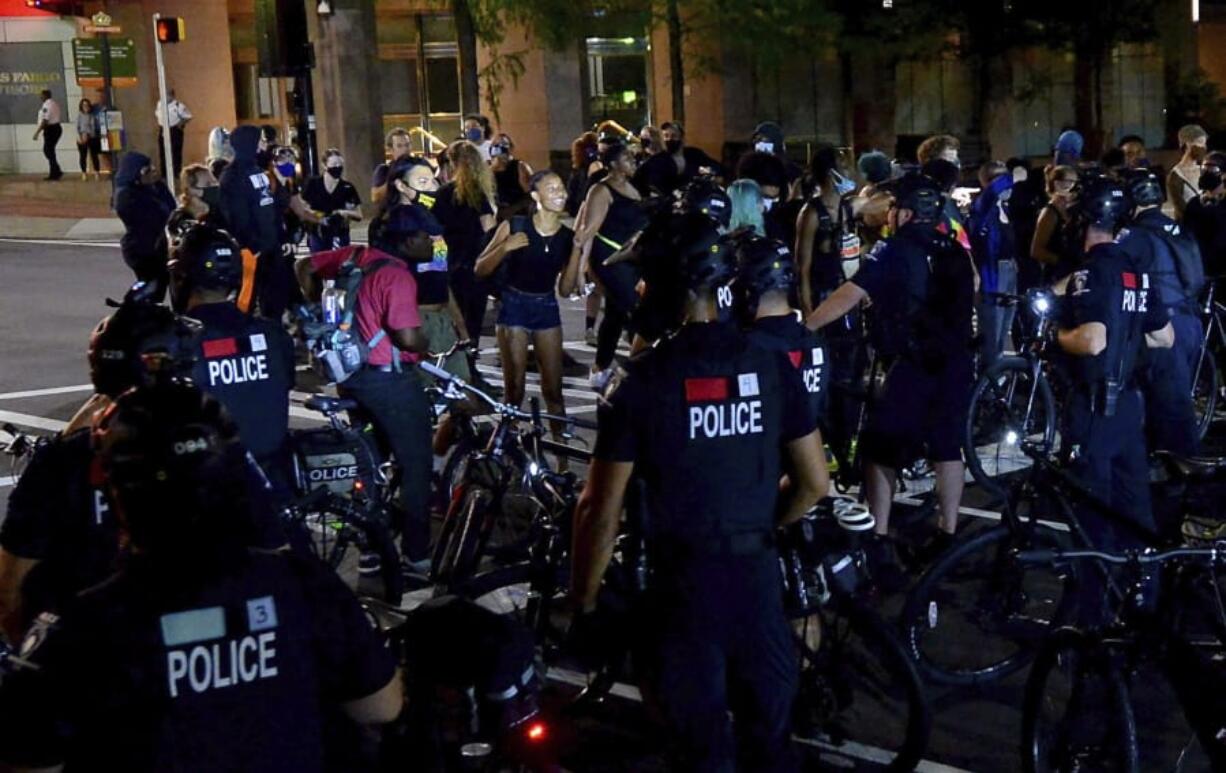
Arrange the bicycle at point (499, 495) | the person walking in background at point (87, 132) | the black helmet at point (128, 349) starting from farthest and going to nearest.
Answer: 1. the person walking in background at point (87, 132)
2. the bicycle at point (499, 495)
3. the black helmet at point (128, 349)

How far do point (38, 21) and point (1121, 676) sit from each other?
3692 centimetres

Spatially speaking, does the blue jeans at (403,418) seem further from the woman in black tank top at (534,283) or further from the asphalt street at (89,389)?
the woman in black tank top at (534,283)

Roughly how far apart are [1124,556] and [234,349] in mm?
3218

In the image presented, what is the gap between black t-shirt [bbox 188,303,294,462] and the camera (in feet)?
21.2

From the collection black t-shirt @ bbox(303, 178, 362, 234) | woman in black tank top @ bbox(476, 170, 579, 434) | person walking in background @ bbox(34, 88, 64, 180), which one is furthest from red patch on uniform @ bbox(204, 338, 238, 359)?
person walking in background @ bbox(34, 88, 64, 180)

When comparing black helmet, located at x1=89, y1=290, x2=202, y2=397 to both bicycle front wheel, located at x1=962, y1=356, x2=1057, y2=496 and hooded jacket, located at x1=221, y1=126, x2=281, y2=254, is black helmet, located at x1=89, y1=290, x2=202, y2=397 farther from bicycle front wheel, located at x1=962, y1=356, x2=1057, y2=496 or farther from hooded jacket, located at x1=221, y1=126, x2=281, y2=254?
hooded jacket, located at x1=221, y1=126, x2=281, y2=254

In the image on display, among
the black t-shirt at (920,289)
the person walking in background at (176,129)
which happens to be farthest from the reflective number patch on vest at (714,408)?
the person walking in background at (176,129)

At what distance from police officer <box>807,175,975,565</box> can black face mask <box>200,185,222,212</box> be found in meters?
7.22

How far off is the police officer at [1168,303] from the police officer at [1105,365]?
59.8 inches

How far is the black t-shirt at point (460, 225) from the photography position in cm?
1436

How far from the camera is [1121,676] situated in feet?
18.1

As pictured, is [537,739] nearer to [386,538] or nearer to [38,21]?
[386,538]

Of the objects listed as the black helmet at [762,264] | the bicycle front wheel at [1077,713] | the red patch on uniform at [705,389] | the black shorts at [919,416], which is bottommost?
the bicycle front wheel at [1077,713]

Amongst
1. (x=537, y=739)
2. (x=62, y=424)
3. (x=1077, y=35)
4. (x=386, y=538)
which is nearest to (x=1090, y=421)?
(x=386, y=538)
